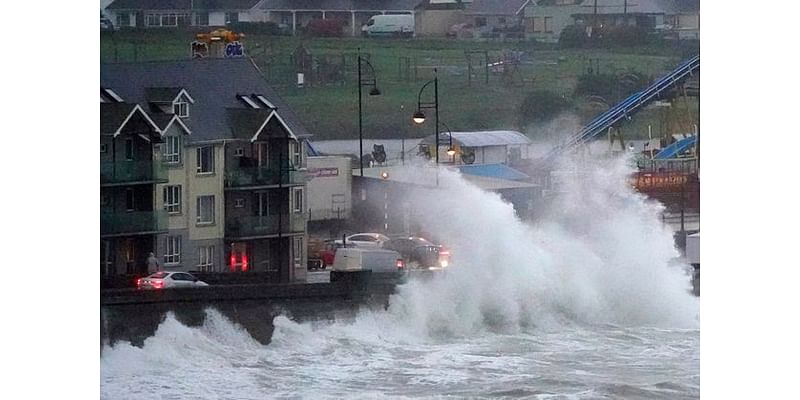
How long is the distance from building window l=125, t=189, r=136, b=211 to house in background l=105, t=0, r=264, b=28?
0.69 metres

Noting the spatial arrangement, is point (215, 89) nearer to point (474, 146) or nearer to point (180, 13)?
point (180, 13)

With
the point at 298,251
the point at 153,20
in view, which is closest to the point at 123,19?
the point at 153,20

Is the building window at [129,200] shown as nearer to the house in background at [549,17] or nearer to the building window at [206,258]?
the building window at [206,258]

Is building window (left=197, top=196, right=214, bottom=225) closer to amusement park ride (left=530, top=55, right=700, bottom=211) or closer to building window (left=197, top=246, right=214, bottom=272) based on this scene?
building window (left=197, top=246, right=214, bottom=272)

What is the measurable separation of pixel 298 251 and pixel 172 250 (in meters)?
0.54

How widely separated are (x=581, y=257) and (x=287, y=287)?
126 centimetres

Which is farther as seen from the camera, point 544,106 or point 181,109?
point 544,106

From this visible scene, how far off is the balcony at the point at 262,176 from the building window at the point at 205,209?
4.0 inches

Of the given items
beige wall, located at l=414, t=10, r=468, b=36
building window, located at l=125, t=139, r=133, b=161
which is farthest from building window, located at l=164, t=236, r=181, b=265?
beige wall, located at l=414, t=10, r=468, b=36

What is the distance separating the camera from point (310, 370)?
7.73 metres

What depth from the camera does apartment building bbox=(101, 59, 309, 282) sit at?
7785 millimetres

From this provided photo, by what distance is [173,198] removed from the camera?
25.6ft

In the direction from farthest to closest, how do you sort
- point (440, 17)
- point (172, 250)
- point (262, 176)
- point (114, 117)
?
point (440, 17) < point (262, 176) < point (172, 250) < point (114, 117)
